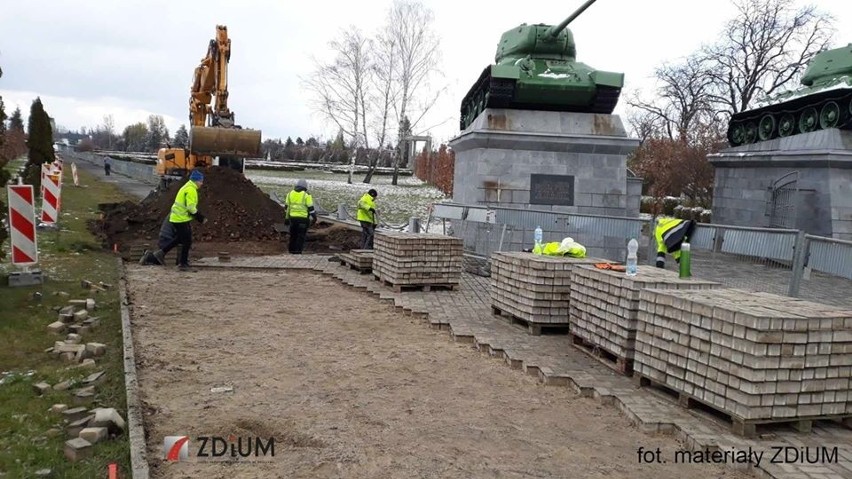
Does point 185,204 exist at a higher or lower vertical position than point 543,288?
higher

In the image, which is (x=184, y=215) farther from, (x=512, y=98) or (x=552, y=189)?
(x=552, y=189)

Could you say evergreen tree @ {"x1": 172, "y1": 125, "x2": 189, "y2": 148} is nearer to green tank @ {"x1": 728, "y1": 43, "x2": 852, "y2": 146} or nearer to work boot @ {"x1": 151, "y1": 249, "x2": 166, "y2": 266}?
work boot @ {"x1": 151, "y1": 249, "x2": 166, "y2": 266}

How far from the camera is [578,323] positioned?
6848 millimetres

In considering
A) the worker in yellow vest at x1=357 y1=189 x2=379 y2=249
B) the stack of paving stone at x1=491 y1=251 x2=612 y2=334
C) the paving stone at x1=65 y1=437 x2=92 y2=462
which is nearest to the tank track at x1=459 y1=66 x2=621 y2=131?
the worker in yellow vest at x1=357 y1=189 x2=379 y2=249

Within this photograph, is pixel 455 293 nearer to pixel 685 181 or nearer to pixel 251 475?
pixel 251 475

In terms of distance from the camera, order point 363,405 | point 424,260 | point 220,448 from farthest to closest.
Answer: point 424,260 → point 363,405 → point 220,448

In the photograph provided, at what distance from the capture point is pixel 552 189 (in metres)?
14.2

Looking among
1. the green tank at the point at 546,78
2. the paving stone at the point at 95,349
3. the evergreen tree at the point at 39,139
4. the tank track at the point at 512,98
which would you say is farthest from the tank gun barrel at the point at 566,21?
the evergreen tree at the point at 39,139

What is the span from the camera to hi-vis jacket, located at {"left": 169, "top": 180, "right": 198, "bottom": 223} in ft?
38.3

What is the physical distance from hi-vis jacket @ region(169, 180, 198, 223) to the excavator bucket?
5.74 metres

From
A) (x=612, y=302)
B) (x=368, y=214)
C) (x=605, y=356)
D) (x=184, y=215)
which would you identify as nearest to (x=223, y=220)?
(x=368, y=214)

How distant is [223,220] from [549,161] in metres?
7.99

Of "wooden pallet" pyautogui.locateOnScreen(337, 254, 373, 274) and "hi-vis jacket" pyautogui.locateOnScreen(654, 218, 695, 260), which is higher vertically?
"hi-vis jacket" pyautogui.locateOnScreen(654, 218, 695, 260)

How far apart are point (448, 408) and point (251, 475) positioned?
177 centimetres
